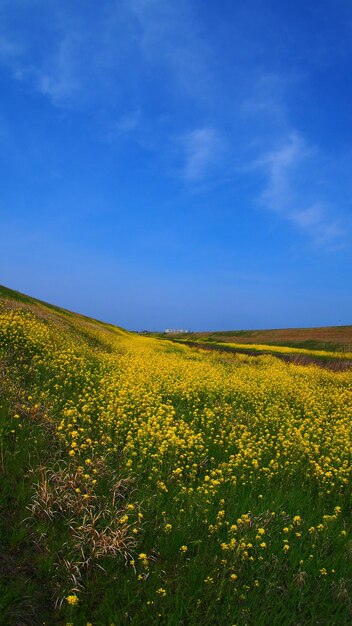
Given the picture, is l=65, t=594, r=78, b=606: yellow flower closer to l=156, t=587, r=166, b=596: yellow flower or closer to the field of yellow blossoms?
the field of yellow blossoms

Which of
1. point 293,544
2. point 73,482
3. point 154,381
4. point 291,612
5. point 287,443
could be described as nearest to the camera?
point 291,612

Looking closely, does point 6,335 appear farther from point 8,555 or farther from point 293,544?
point 293,544

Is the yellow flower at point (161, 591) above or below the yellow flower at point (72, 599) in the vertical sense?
below

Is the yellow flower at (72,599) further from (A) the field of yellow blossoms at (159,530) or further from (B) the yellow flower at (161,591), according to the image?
(B) the yellow flower at (161,591)

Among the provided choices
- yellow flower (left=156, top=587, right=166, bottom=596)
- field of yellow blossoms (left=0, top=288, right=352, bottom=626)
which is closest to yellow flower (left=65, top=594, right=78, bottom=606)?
field of yellow blossoms (left=0, top=288, right=352, bottom=626)

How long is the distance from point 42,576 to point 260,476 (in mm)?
4425

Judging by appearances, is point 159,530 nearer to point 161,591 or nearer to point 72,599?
point 161,591

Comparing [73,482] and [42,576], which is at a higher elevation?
[73,482]

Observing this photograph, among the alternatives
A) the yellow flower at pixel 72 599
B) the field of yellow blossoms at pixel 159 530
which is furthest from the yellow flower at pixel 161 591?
the yellow flower at pixel 72 599

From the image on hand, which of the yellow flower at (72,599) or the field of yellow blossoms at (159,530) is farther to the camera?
the field of yellow blossoms at (159,530)

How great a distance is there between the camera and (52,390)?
10.5 metres

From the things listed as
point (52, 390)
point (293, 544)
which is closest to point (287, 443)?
point (293, 544)

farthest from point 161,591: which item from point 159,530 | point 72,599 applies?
point 159,530

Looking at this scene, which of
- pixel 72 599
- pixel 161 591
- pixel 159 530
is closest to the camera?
pixel 72 599
